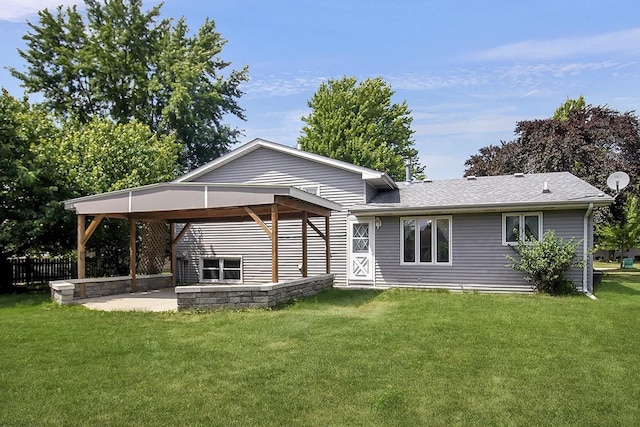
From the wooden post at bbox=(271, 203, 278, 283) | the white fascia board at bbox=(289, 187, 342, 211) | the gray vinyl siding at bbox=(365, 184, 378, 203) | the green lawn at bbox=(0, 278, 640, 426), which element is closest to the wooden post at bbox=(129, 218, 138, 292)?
the green lawn at bbox=(0, 278, 640, 426)

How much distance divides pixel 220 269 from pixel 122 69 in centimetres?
1713

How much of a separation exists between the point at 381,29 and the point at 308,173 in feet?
14.9

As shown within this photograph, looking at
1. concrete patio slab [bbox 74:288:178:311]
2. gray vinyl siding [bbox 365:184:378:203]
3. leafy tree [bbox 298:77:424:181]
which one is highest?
leafy tree [bbox 298:77:424:181]

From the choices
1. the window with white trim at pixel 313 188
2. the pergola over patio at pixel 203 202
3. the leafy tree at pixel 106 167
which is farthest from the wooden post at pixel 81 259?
the window with white trim at pixel 313 188

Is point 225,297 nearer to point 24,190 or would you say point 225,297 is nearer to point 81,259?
point 81,259

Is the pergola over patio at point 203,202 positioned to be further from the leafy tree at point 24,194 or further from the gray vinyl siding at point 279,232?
the gray vinyl siding at point 279,232

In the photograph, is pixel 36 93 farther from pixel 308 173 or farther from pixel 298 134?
pixel 308 173

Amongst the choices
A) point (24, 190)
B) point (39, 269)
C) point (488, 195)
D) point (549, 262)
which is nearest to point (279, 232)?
point (488, 195)

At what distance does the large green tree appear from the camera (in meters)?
25.8

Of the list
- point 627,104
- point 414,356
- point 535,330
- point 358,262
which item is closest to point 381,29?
point 358,262

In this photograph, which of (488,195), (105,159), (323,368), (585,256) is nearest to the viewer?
(323,368)

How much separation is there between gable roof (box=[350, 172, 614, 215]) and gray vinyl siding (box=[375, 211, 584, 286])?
0.51m

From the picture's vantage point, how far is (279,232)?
14.2m

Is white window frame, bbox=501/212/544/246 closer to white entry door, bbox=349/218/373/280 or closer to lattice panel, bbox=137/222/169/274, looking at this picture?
white entry door, bbox=349/218/373/280
